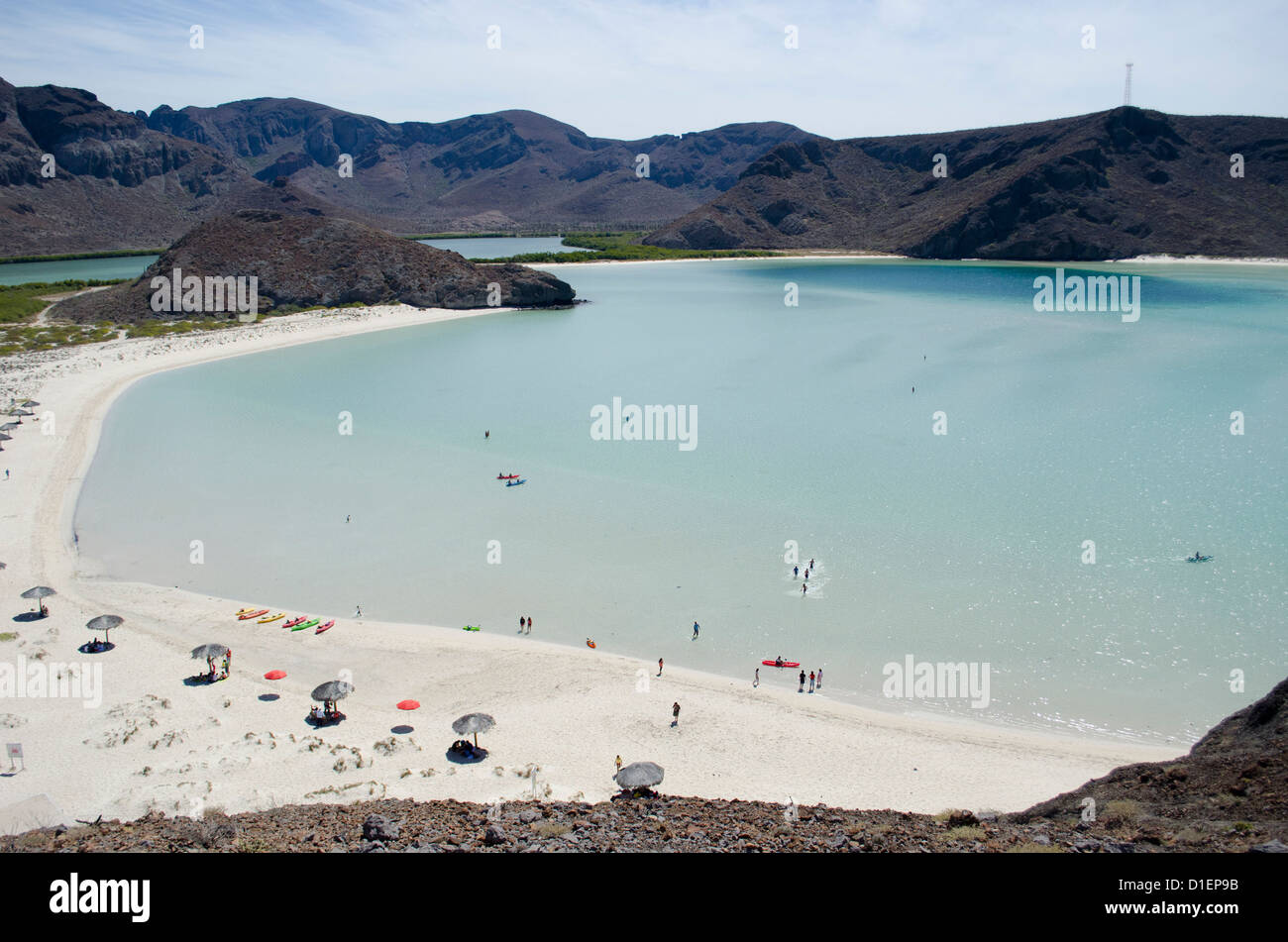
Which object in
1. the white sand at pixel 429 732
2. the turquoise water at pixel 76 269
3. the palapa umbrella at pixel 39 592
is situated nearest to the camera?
the white sand at pixel 429 732

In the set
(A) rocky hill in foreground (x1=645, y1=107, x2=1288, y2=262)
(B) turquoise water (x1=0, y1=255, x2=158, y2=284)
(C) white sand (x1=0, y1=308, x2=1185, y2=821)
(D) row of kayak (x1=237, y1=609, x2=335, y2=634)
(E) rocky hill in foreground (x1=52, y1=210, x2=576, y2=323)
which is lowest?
(C) white sand (x1=0, y1=308, x2=1185, y2=821)

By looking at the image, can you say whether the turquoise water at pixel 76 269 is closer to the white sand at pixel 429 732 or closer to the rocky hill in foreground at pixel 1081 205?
the rocky hill in foreground at pixel 1081 205

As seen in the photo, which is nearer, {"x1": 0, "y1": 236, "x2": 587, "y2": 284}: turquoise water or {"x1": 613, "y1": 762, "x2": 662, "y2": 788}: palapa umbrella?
{"x1": 613, "y1": 762, "x2": 662, "y2": 788}: palapa umbrella

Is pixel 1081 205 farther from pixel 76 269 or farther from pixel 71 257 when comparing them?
pixel 71 257

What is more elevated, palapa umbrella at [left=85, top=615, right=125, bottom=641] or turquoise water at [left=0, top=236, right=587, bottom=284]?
turquoise water at [left=0, top=236, right=587, bottom=284]

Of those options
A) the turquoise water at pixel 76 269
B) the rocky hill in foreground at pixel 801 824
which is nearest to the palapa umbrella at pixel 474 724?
the rocky hill in foreground at pixel 801 824

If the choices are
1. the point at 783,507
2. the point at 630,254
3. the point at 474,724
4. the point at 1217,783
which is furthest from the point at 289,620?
the point at 630,254

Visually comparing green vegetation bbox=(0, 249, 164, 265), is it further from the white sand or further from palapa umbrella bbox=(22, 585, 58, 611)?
the white sand

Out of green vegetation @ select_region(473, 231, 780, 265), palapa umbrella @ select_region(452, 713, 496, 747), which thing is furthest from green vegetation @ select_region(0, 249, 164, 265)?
palapa umbrella @ select_region(452, 713, 496, 747)
